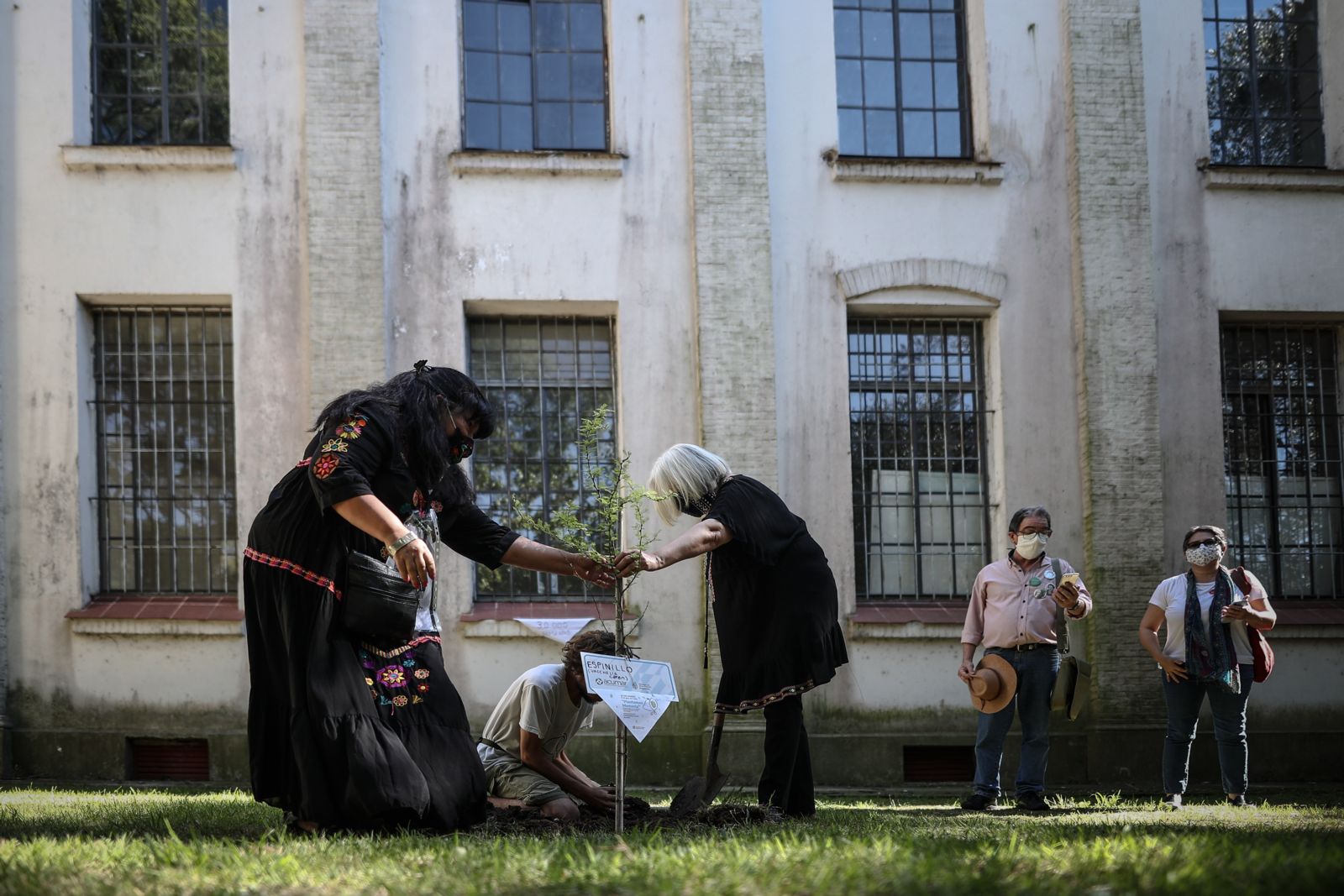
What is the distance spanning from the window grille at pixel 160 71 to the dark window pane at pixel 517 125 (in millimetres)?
2549

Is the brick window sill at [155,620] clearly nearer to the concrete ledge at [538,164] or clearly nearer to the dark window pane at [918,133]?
the concrete ledge at [538,164]

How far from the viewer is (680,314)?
12.9 m

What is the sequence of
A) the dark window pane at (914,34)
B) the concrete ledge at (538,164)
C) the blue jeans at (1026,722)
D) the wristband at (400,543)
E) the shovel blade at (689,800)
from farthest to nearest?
the dark window pane at (914,34), the concrete ledge at (538,164), the blue jeans at (1026,722), the shovel blade at (689,800), the wristband at (400,543)

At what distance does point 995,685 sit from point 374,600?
16.7 ft

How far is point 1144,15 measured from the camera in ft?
44.4

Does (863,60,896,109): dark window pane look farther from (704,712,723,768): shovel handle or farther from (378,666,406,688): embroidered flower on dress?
(378,666,406,688): embroidered flower on dress

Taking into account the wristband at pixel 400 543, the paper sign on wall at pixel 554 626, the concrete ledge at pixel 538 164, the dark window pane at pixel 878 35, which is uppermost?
the dark window pane at pixel 878 35

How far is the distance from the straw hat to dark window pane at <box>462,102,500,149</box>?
6894mm

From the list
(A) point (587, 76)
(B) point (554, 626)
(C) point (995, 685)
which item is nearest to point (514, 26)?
(A) point (587, 76)

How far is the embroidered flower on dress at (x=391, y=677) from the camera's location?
5961 millimetres

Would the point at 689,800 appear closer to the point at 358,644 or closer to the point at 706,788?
the point at 706,788

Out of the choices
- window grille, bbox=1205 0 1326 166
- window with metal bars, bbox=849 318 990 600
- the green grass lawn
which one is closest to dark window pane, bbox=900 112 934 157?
window with metal bars, bbox=849 318 990 600

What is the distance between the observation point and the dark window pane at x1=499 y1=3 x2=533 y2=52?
44.0 feet

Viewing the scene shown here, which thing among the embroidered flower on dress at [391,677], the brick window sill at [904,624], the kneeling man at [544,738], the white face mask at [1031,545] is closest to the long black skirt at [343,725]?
the embroidered flower on dress at [391,677]
